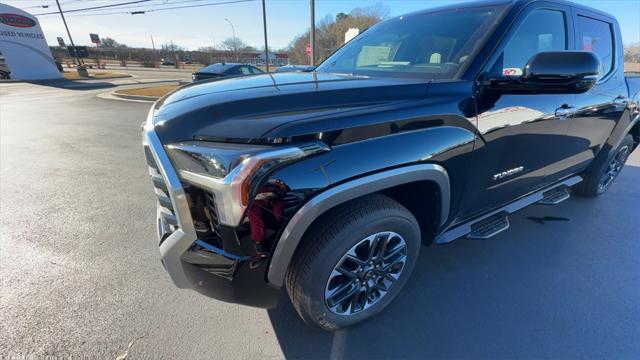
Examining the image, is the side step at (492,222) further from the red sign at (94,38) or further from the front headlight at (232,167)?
the red sign at (94,38)

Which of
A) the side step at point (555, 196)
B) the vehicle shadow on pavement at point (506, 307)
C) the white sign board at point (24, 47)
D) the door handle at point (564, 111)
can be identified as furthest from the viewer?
the white sign board at point (24, 47)

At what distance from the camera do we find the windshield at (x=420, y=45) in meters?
2.04

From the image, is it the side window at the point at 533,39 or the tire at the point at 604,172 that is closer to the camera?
the side window at the point at 533,39

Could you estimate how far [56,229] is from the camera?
3092 mm

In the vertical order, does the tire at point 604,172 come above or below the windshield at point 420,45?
below

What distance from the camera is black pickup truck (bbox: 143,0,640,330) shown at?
1.37 metres

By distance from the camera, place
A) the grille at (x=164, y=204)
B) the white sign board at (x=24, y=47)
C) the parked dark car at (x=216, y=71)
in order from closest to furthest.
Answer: the grille at (x=164, y=204)
the parked dark car at (x=216, y=71)
the white sign board at (x=24, y=47)

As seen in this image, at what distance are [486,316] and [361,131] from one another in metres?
1.56

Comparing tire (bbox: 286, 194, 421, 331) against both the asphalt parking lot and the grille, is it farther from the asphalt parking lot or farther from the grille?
the grille

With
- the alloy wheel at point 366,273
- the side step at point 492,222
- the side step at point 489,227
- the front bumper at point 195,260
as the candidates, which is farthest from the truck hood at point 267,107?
the side step at point 489,227

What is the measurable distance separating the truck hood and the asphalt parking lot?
127 centimetres

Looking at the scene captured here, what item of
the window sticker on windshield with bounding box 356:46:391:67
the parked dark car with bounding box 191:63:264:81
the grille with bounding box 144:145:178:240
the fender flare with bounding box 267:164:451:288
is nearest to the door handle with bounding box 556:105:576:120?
the window sticker on windshield with bounding box 356:46:391:67

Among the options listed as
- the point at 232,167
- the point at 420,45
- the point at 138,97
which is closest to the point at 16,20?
the point at 138,97

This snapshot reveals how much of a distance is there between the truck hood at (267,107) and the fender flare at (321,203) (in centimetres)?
30
